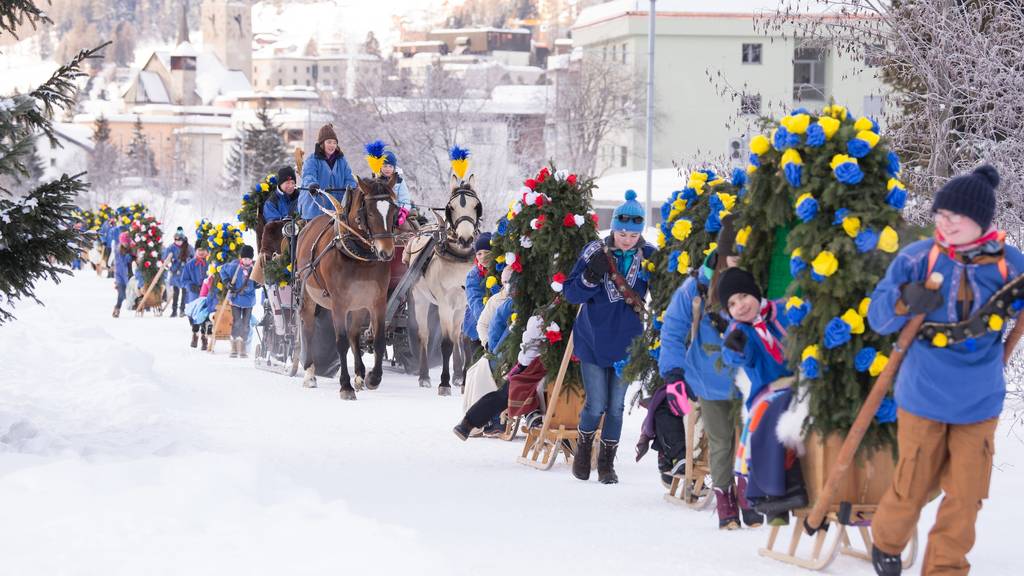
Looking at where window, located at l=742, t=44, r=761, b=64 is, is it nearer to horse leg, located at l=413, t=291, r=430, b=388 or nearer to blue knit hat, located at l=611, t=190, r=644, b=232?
horse leg, located at l=413, t=291, r=430, b=388

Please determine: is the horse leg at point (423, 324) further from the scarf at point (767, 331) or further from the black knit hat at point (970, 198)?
the black knit hat at point (970, 198)

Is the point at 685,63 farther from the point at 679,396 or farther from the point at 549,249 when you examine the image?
the point at 679,396

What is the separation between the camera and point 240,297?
2394 centimetres

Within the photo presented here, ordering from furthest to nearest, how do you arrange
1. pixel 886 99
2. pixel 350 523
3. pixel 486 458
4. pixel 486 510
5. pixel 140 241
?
1. pixel 140 241
2. pixel 886 99
3. pixel 486 458
4. pixel 486 510
5. pixel 350 523

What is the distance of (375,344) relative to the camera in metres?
17.8

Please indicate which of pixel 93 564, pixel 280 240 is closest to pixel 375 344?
pixel 280 240

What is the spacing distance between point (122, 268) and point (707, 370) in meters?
27.1

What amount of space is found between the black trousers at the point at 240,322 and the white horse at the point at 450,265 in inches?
235

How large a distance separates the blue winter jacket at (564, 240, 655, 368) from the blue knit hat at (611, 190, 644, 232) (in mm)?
155

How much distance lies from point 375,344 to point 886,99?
22.9ft

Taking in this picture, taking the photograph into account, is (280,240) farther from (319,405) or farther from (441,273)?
(319,405)

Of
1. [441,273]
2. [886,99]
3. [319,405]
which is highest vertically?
[886,99]

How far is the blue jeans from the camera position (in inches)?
407

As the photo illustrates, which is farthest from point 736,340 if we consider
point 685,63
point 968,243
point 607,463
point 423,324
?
point 685,63
